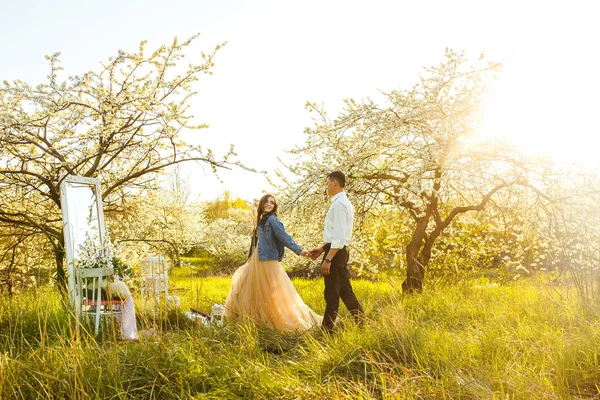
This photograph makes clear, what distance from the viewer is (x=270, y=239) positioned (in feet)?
19.1

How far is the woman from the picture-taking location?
5699 mm

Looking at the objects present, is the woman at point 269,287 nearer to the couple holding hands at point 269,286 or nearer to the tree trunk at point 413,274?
the couple holding hands at point 269,286

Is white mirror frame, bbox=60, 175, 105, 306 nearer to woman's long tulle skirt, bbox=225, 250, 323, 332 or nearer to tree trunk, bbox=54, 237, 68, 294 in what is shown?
tree trunk, bbox=54, 237, 68, 294

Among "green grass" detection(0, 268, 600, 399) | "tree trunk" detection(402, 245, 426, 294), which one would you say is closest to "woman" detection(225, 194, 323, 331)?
"green grass" detection(0, 268, 600, 399)

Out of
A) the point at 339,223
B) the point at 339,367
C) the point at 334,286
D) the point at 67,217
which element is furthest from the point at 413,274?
the point at 67,217

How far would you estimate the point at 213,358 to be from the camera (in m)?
3.50

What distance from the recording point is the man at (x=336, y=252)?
4887mm

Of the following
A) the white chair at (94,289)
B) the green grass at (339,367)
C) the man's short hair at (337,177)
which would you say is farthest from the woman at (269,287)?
the green grass at (339,367)

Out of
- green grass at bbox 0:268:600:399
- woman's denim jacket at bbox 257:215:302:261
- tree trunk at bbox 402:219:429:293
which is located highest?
woman's denim jacket at bbox 257:215:302:261

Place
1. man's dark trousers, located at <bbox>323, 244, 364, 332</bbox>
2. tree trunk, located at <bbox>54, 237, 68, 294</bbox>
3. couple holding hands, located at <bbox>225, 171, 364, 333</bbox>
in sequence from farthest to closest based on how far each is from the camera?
tree trunk, located at <bbox>54, 237, 68, 294</bbox> < couple holding hands, located at <bbox>225, 171, 364, 333</bbox> < man's dark trousers, located at <bbox>323, 244, 364, 332</bbox>

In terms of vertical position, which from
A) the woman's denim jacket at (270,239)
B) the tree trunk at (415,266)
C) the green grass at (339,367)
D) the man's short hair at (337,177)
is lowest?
the green grass at (339,367)

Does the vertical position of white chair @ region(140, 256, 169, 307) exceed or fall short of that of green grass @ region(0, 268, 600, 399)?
it exceeds it

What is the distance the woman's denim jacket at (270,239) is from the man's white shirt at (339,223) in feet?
2.75

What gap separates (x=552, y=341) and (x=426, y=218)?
3.40 metres
